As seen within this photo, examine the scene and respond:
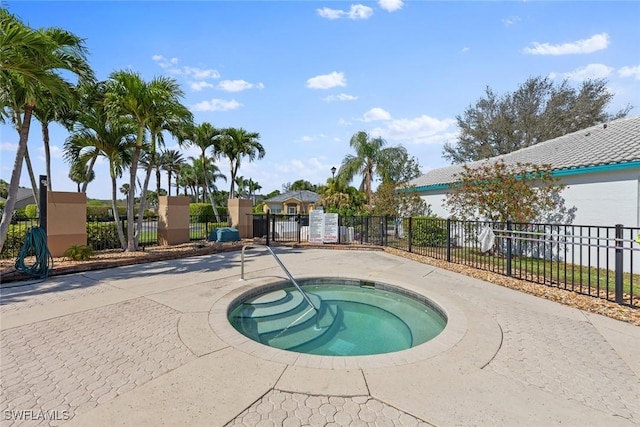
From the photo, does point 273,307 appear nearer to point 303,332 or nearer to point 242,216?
point 303,332

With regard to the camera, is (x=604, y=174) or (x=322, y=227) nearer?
(x=604, y=174)

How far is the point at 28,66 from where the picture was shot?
616 centimetres

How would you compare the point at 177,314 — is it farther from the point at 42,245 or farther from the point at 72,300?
the point at 42,245

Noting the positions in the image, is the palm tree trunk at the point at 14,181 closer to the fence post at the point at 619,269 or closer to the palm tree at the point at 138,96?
the palm tree at the point at 138,96

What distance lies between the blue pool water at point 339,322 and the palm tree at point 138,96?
6.94 m

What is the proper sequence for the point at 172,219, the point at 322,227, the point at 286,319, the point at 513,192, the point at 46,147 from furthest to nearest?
1. the point at 322,227
2. the point at 172,219
3. the point at 46,147
4. the point at 513,192
5. the point at 286,319

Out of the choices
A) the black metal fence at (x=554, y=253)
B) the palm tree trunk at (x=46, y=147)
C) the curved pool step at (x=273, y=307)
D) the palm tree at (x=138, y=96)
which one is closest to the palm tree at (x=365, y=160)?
the black metal fence at (x=554, y=253)

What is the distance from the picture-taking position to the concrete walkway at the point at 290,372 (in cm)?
233

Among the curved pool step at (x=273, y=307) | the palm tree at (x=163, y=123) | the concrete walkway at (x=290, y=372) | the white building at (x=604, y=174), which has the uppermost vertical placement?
the palm tree at (x=163, y=123)

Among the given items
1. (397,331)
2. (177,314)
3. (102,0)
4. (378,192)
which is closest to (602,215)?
(397,331)

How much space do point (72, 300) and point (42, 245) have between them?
2677mm

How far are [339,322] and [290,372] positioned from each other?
247 cm

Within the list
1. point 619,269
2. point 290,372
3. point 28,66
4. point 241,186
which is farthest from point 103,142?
point 241,186

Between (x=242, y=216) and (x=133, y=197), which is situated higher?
(x=133, y=197)
